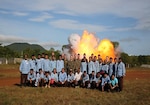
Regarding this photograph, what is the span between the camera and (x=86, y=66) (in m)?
18.1

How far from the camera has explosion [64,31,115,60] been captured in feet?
87.9

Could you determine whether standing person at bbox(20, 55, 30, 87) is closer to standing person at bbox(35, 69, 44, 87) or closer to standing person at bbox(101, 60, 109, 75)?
standing person at bbox(35, 69, 44, 87)

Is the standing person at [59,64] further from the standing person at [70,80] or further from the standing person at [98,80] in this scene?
the standing person at [98,80]

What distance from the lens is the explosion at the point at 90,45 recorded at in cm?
2679

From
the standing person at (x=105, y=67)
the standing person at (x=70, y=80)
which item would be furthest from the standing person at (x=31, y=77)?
the standing person at (x=105, y=67)

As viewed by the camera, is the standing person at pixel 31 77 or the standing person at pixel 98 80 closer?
the standing person at pixel 98 80

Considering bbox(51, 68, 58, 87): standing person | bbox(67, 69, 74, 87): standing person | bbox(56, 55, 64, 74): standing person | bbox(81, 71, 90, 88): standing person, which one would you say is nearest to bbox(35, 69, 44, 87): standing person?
bbox(51, 68, 58, 87): standing person

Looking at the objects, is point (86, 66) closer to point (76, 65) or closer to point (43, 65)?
point (76, 65)

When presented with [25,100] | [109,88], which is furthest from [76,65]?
[25,100]

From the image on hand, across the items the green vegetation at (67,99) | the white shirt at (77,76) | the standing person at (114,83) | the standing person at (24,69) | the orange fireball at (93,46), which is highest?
the orange fireball at (93,46)

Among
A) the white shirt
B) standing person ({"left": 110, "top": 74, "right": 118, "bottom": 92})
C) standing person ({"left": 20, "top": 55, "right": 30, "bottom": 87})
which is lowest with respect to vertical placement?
standing person ({"left": 110, "top": 74, "right": 118, "bottom": 92})

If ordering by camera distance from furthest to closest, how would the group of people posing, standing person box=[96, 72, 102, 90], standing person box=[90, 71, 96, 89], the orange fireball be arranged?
the orange fireball < the group of people posing < standing person box=[90, 71, 96, 89] < standing person box=[96, 72, 102, 90]

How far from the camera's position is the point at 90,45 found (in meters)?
27.7

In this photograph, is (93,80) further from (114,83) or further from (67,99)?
(67,99)
